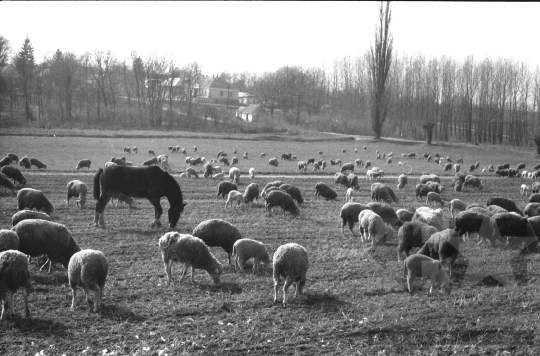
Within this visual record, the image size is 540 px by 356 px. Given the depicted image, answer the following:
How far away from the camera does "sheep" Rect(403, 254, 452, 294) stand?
1064 cm

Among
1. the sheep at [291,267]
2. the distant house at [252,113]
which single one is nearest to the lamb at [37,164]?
the sheep at [291,267]

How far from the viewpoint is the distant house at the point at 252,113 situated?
79.2 meters

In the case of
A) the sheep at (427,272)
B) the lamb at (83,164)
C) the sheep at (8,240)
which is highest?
the lamb at (83,164)

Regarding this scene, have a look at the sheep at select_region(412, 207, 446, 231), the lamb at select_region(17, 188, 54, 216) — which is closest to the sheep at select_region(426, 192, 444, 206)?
the sheep at select_region(412, 207, 446, 231)

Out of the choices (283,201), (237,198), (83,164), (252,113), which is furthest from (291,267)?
(252,113)

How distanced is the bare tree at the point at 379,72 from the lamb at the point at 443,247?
26.3 m

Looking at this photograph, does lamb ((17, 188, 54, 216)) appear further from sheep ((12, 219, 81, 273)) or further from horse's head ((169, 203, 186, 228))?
sheep ((12, 219, 81, 273))

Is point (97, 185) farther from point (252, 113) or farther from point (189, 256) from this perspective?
point (252, 113)

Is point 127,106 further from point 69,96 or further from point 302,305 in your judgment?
point 302,305

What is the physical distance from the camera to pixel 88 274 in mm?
9078

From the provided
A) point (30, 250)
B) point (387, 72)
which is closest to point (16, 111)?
point (30, 250)

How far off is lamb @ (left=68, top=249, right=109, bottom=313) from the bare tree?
101 ft

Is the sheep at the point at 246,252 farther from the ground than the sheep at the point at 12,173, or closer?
closer

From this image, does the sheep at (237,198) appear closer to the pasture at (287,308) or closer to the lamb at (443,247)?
the pasture at (287,308)
